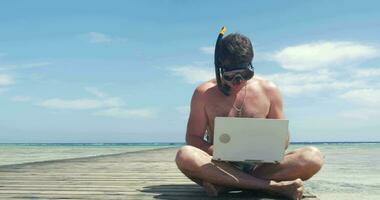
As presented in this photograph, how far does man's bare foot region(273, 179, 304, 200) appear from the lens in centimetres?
313

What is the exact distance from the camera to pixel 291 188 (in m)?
3.15

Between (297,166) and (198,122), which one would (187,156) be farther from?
(297,166)

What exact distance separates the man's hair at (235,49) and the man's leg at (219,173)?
62 centimetres

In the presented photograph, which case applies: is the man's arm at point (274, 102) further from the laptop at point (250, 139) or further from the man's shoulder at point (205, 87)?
the laptop at point (250, 139)

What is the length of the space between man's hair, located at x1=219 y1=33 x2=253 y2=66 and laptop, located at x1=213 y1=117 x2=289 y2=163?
42 centimetres

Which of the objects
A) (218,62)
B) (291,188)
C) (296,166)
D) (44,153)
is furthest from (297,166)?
(44,153)

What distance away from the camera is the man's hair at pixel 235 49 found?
3.21 meters

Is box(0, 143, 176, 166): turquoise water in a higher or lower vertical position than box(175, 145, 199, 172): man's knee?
higher

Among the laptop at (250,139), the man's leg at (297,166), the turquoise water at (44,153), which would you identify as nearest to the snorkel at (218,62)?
the laptop at (250,139)

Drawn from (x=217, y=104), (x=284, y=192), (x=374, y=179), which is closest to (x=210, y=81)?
(x=217, y=104)

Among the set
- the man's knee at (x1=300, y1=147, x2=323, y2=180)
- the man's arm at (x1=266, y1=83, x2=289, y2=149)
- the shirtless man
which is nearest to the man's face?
the shirtless man

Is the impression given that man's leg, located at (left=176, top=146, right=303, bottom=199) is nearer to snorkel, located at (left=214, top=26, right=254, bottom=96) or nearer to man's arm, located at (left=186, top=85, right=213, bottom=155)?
man's arm, located at (left=186, top=85, right=213, bottom=155)

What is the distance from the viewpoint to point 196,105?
351 centimetres

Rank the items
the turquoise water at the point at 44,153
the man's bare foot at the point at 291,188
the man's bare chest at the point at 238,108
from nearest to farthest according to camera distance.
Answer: the man's bare foot at the point at 291,188, the man's bare chest at the point at 238,108, the turquoise water at the point at 44,153
